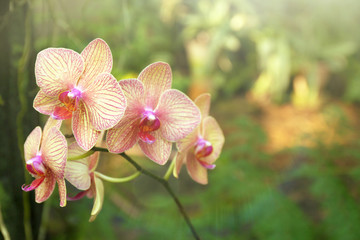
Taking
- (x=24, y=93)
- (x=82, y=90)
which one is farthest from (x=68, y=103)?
(x=24, y=93)

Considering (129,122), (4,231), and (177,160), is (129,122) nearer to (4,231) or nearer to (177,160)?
(177,160)

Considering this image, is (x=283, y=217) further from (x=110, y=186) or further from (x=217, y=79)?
(x=217, y=79)

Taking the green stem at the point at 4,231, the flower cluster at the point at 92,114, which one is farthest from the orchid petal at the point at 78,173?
the green stem at the point at 4,231

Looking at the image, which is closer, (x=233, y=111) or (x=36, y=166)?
(x=36, y=166)

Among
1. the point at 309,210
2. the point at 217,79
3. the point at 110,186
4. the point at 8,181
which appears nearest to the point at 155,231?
the point at 110,186

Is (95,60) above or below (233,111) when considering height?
above

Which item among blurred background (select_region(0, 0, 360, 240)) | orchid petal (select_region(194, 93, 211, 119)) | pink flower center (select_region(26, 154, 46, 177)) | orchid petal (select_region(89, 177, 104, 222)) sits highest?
orchid petal (select_region(194, 93, 211, 119))

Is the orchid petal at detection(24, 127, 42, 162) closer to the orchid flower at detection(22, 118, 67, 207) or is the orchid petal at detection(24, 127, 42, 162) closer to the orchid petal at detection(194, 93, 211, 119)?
the orchid flower at detection(22, 118, 67, 207)

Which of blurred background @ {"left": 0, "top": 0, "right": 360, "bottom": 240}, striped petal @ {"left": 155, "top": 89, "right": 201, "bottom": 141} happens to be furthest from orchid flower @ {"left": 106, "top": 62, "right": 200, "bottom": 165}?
blurred background @ {"left": 0, "top": 0, "right": 360, "bottom": 240}
